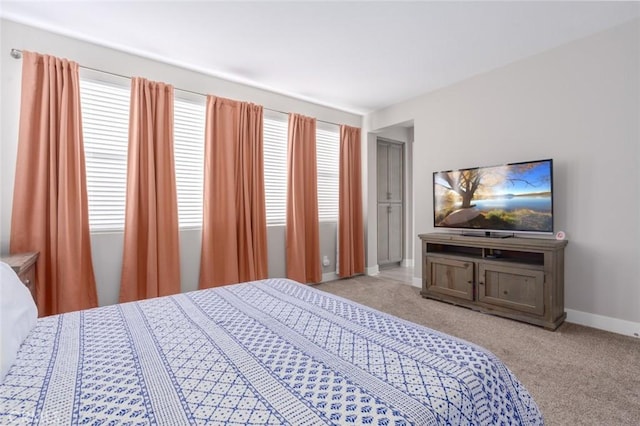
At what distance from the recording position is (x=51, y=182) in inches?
96.8

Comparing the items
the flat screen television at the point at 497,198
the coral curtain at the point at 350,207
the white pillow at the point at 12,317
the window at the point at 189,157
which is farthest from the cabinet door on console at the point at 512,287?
the white pillow at the point at 12,317

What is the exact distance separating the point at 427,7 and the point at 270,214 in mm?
2688

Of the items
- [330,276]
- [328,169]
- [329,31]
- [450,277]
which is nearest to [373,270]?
[330,276]

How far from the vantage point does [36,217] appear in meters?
2.42

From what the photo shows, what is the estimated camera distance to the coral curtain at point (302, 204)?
396 centimetres

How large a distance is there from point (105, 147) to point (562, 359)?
162 inches

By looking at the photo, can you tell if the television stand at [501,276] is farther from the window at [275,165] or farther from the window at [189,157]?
the window at [189,157]

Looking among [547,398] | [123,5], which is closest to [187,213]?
[123,5]

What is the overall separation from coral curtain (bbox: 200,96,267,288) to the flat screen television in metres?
2.20

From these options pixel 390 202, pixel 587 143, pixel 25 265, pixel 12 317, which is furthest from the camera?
pixel 390 202

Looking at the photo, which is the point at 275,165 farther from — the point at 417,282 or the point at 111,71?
the point at 417,282

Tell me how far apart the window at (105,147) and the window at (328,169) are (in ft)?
7.87

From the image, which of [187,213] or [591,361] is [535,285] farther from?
[187,213]

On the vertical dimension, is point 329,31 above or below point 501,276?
above
